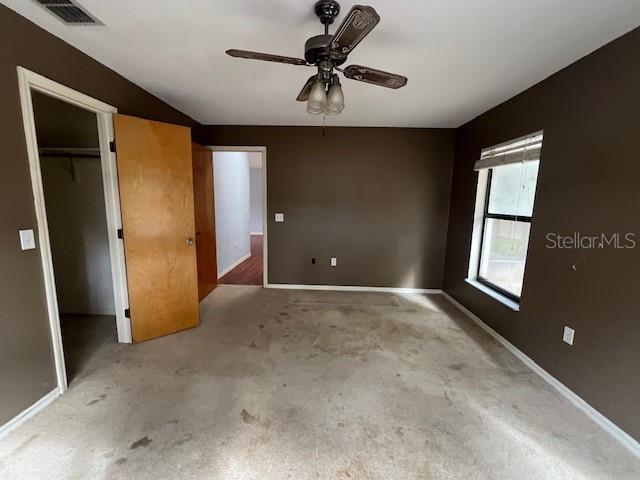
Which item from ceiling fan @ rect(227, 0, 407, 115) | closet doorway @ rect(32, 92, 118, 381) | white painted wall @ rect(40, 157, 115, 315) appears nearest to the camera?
ceiling fan @ rect(227, 0, 407, 115)

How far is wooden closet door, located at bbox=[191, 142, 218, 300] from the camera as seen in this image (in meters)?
3.50

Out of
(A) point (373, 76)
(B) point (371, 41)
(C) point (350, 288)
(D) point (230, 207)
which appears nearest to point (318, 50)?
(A) point (373, 76)

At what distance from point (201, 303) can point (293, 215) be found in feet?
5.64

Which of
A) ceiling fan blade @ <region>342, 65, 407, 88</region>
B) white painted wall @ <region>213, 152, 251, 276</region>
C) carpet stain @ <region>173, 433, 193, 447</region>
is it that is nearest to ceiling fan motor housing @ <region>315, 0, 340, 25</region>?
ceiling fan blade @ <region>342, 65, 407, 88</region>

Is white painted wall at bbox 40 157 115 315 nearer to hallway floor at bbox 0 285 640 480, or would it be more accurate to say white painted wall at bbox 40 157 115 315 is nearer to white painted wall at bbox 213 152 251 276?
hallway floor at bbox 0 285 640 480

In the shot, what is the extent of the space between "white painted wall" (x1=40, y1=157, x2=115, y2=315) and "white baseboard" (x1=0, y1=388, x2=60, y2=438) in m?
1.45

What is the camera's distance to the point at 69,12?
1.53m

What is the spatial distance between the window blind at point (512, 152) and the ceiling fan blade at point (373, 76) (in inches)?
59.0

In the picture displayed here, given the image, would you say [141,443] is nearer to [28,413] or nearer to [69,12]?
[28,413]

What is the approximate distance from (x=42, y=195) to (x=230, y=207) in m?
3.32

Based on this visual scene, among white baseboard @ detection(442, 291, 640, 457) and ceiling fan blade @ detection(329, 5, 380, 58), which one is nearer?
ceiling fan blade @ detection(329, 5, 380, 58)

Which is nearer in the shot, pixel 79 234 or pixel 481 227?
pixel 79 234

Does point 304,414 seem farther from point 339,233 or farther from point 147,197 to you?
point 339,233

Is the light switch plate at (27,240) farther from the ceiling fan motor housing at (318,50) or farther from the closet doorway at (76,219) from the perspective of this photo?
the ceiling fan motor housing at (318,50)
